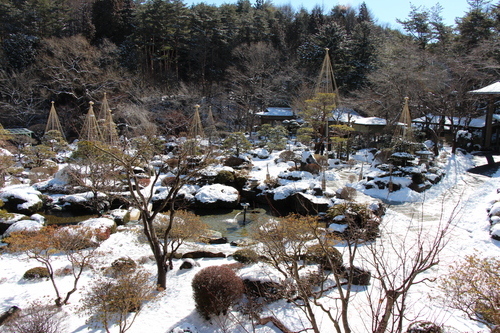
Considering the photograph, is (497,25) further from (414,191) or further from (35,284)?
(35,284)

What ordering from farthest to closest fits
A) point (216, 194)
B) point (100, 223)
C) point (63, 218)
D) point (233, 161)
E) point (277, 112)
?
1. point (277, 112)
2. point (233, 161)
3. point (216, 194)
4. point (63, 218)
5. point (100, 223)

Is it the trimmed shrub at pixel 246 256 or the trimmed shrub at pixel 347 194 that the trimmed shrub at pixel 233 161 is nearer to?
the trimmed shrub at pixel 347 194

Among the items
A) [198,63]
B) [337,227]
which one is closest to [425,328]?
[337,227]

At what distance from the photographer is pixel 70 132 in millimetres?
24906

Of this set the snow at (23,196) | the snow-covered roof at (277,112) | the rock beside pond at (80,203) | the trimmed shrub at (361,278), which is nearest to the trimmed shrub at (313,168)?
the trimmed shrub at (361,278)

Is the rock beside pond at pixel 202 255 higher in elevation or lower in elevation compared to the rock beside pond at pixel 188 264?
lower

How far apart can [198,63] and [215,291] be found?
28.7 meters

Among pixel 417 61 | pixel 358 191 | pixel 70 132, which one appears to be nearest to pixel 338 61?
pixel 417 61

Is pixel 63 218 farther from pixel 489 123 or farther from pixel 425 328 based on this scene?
pixel 489 123

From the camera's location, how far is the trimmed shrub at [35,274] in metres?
7.62

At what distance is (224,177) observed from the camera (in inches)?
609

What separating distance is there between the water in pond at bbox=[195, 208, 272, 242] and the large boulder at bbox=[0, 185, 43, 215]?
262 inches

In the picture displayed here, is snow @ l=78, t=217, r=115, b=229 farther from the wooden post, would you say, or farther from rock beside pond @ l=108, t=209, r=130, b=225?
the wooden post

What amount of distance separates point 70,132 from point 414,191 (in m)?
24.1
